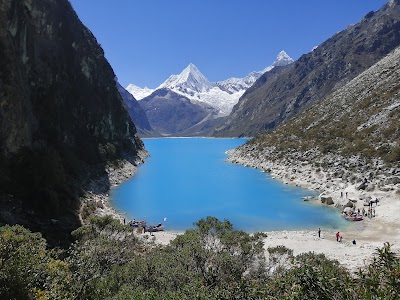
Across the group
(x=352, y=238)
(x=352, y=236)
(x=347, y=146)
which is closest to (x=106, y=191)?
(x=352, y=236)

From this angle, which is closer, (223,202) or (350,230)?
(350,230)

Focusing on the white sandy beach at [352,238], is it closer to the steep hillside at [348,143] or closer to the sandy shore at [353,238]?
the sandy shore at [353,238]

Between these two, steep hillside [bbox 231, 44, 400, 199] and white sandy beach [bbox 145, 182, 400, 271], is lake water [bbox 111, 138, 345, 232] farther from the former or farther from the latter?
steep hillside [bbox 231, 44, 400, 199]

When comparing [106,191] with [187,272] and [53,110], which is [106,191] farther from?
[187,272]

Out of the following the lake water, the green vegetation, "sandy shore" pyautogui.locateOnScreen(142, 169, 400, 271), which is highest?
the green vegetation

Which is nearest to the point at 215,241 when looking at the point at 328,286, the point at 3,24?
the point at 328,286

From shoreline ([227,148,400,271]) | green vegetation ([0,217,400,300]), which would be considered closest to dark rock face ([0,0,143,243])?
green vegetation ([0,217,400,300])
